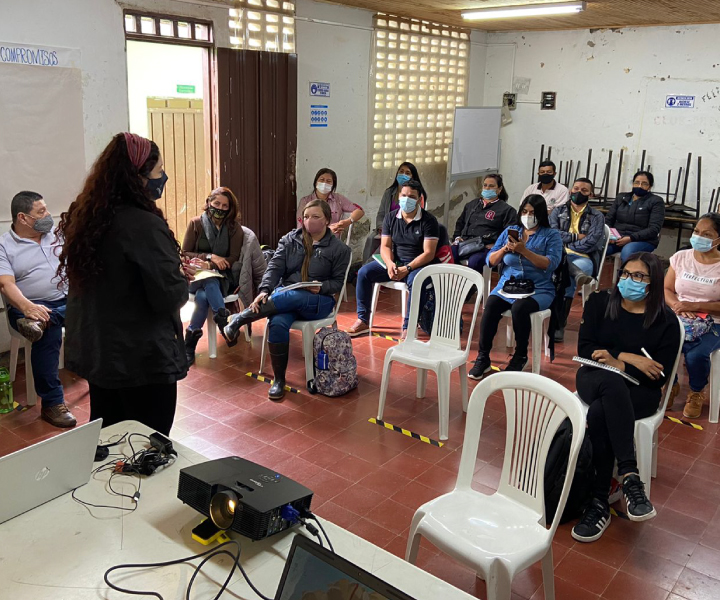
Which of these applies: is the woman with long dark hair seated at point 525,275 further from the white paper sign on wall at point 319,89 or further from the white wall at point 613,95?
the white wall at point 613,95

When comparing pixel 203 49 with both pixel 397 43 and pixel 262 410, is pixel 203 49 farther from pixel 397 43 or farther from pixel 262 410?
pixel 262 410

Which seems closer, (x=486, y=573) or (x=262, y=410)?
(x=486, y=573)

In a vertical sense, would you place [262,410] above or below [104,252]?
below

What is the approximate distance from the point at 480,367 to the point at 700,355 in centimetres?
138

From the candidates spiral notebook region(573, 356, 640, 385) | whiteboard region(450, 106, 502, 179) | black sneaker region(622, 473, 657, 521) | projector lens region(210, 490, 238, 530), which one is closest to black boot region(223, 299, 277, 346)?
spiral notebook region(573, 356, 640, 385)

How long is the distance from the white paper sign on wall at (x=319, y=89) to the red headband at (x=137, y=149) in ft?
15.2

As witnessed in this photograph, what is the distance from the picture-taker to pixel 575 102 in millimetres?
8367

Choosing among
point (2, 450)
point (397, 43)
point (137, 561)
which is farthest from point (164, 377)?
point (397, 43)

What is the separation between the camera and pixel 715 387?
4.32 m

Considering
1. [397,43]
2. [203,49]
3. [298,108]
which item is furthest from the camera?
[397,43]

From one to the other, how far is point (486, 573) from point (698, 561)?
1241 millimetres

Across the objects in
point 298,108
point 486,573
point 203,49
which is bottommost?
point 486,573

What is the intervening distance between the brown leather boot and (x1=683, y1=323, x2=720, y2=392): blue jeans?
3.70 metres

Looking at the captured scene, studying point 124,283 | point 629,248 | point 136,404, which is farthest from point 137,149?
point 629,248
